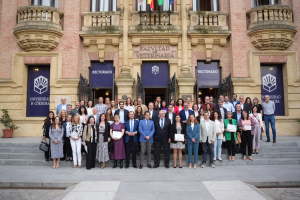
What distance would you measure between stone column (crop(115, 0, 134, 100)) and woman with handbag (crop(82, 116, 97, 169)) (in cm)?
455

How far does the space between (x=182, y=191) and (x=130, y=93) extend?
7.83 meters

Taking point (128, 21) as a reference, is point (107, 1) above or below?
above

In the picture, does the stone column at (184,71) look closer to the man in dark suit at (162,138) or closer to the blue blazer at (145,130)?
the man in dark suit at (162,138)

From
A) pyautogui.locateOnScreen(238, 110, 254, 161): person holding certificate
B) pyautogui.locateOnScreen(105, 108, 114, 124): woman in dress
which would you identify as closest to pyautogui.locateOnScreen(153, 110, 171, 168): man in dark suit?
pyautogui.locateOnScreen(105, 108, 114, 124): woman in dress

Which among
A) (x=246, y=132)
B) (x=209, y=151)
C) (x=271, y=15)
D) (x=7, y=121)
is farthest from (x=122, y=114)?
(x=271, y=15)

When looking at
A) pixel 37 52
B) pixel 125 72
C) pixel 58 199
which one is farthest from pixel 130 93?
pixel 58 199

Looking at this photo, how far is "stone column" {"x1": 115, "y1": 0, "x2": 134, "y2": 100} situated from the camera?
12.7 metres

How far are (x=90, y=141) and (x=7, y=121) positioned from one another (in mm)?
6914

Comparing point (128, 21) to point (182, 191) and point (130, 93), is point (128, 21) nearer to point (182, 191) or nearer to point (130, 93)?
point (130, 93)

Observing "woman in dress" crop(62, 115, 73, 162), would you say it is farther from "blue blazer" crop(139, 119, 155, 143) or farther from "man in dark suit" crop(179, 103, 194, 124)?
"man in dark suit" crop(179, 103, 194, 124)

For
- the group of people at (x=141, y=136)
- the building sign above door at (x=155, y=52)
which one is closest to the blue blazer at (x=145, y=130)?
the group of people at (x=141, y=136)

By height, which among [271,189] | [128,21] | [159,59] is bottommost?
[271,189]

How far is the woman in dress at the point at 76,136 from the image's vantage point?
8211 millimetres

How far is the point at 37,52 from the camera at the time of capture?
12.8 meters
